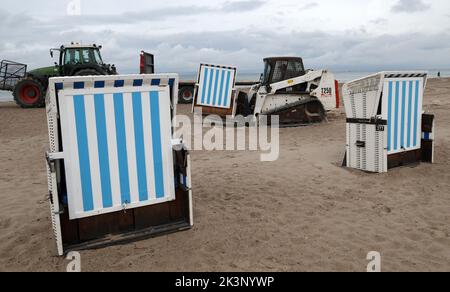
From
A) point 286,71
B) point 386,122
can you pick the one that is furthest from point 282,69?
point 386,122

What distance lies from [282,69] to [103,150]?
8.79 m

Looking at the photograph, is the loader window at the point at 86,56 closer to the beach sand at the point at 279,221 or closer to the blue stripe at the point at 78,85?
the beach sand at the point at 279,221

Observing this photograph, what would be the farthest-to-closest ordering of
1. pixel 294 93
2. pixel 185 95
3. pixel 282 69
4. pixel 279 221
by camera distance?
pixel 185 95
pixel 282 69
pixel 294 93
pixel 279 221

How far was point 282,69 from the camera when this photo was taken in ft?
37.6

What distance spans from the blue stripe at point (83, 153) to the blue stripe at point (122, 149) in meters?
0.26

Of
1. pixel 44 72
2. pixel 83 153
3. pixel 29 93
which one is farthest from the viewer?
pixel 44 72

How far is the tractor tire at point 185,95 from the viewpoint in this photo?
18.9 m

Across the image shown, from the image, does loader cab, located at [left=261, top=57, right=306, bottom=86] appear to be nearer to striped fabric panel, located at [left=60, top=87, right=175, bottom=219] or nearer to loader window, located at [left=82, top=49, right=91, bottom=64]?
loader window, located at [left=82, top=49, right=91, bottom=64]

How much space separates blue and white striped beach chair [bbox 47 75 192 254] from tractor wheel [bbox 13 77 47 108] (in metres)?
14.3

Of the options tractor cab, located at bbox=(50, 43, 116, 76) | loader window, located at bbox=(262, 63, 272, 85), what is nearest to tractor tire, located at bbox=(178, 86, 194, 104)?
tractor cab, located at bbox=(50, 43, 116, 76)

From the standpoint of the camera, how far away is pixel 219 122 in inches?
465

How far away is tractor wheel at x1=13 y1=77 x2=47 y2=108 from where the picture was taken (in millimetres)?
16000

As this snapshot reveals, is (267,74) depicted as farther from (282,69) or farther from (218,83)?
→ (218,83)
